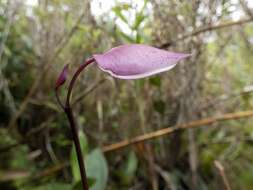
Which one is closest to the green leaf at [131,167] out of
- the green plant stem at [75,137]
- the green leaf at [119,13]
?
the green leaf at [119,13]

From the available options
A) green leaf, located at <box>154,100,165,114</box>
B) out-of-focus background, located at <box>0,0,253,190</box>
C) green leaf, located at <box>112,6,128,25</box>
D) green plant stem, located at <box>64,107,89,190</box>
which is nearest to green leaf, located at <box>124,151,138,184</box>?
out-of-focus background, located at <box>0,0,253,190</box>

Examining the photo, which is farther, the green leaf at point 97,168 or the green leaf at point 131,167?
the green leaf at point 131,167

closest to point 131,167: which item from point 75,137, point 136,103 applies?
point 136,103

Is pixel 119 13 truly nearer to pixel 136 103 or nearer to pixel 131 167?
pixel 136 103

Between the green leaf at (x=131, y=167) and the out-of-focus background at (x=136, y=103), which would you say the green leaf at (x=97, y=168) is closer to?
the out-of-focus background at (x=136, y=103)

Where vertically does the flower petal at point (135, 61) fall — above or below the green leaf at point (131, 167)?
above

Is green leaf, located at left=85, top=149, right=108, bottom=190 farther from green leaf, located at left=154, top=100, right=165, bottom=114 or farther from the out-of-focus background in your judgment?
green leaf, located at left=154, top=100, right=165, bottom=114

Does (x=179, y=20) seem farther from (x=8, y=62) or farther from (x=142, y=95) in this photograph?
(x=8, y=62)
